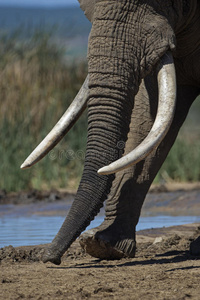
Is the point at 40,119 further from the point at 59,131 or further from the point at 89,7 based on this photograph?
the point at 59,131

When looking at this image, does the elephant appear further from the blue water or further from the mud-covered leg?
the blue water

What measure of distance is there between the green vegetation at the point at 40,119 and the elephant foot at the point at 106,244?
7.38 m

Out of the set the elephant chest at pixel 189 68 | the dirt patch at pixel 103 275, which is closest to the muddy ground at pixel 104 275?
the dirt patch at pixel 103 275

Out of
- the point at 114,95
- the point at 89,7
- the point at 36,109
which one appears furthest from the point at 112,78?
the point at 36,109

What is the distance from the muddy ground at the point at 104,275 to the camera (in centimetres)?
408

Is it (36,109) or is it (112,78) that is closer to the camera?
(112,78)

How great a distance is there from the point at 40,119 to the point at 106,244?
939 centimetres

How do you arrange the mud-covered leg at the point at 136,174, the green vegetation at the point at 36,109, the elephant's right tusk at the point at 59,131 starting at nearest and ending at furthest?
the elephant's right tusk at the point at 59,131
the mud-covered leg at the point at 136,174
the green vegetation at the point at 36,109

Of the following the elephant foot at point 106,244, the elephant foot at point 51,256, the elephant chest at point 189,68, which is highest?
the elephant chest at point 189,68

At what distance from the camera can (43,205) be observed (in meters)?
11.4

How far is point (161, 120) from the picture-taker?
15.6 ft

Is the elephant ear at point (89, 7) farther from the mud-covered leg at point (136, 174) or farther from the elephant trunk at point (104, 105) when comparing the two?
the elephant trunk at point (104, 105)

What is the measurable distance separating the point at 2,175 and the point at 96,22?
8252 mm

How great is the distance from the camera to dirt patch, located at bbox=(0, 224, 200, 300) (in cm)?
408
